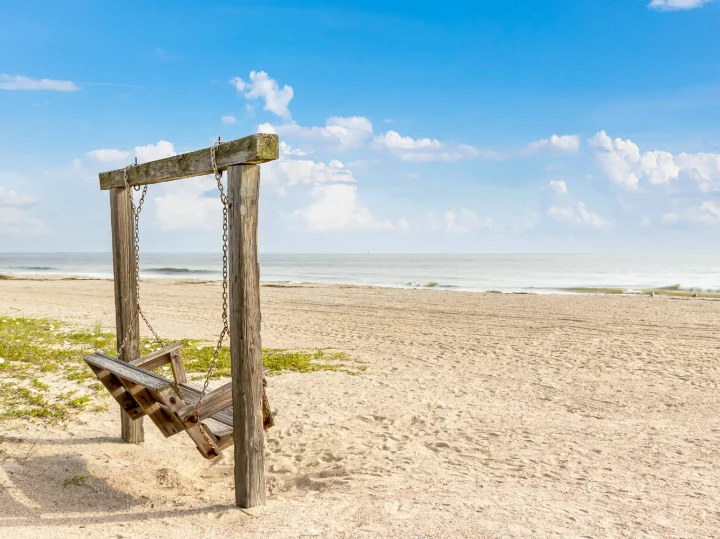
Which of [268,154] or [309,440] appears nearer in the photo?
[268,154]

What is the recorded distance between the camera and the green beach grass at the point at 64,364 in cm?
725

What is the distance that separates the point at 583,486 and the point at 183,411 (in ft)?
12.2

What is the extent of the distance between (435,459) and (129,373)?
10.5 ft

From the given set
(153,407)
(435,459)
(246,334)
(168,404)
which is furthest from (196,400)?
(435,459)

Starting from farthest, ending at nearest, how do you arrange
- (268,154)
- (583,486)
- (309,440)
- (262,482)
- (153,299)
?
1. (153,299)
2. (309,440)
3. (583,486)
4. (262,482)
5. (268,154)

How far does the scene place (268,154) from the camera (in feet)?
14.0

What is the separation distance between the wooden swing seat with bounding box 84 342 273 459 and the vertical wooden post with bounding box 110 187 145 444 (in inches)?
25.5

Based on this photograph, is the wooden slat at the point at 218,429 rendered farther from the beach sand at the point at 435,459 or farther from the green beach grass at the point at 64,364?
the green beach grass at the point at 64,364

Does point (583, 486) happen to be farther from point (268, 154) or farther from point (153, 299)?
point (153, 299)

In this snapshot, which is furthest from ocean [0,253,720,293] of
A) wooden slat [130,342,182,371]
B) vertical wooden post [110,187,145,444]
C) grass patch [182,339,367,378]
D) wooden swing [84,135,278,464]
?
wooden swing [84,135,278,464]

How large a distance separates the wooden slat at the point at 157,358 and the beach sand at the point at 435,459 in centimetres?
95

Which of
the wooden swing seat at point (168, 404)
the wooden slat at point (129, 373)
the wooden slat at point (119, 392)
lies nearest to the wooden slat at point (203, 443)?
the wooden swing seat at point (168, 404)

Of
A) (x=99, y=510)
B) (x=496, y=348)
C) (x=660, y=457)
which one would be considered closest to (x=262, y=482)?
(x=99, y=510)

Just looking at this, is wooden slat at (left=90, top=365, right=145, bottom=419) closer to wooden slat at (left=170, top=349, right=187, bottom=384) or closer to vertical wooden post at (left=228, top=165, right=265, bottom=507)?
wooden slat at (left=170, top=349, right=187, bottom=384)
